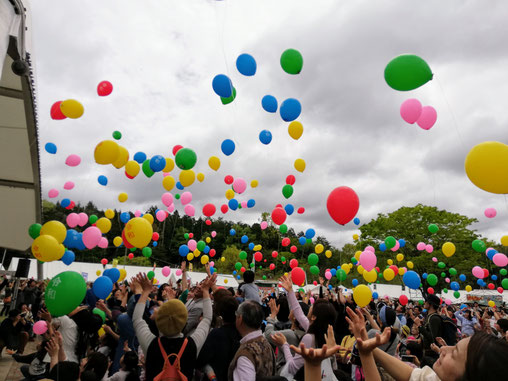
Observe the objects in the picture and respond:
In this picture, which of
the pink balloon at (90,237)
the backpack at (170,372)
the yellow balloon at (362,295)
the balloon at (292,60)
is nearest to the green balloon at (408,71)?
the balloon at (292,60)

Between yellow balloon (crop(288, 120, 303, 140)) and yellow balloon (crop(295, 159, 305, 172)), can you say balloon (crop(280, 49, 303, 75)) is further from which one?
yellow balloon (crop(295, 159, 305, 172))

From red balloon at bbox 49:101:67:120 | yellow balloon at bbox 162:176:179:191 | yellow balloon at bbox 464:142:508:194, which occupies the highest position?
red balloon at bbox 49:101:67:120

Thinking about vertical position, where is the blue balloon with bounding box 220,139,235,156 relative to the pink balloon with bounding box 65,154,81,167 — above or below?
above

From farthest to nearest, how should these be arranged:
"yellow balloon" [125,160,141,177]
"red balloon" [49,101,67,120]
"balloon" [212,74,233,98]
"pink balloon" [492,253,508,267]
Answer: "pink balloon" [492,253,508,267]
"yellow balloon" [125,160,141,177]
"balloon" [212,74,233,98]
"red balloon" [49,101,67,120]

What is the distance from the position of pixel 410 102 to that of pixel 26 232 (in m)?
10.4

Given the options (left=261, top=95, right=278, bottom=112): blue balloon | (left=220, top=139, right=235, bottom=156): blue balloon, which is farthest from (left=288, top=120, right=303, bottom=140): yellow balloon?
(left=220, top=139, right=235, bottom=156): blue balloon

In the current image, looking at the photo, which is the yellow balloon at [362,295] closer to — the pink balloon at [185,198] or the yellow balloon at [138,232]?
the yellow balloon at [138,232]

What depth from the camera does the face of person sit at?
1197 millimetres

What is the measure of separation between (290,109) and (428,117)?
2470mm

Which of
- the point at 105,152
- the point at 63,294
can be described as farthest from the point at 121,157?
the point at 63,294

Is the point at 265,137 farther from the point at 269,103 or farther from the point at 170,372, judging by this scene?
the point at 170,372

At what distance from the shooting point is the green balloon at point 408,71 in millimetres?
4051

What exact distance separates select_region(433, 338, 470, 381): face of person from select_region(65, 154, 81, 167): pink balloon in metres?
7.97

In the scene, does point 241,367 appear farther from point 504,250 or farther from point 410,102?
point 504,250
